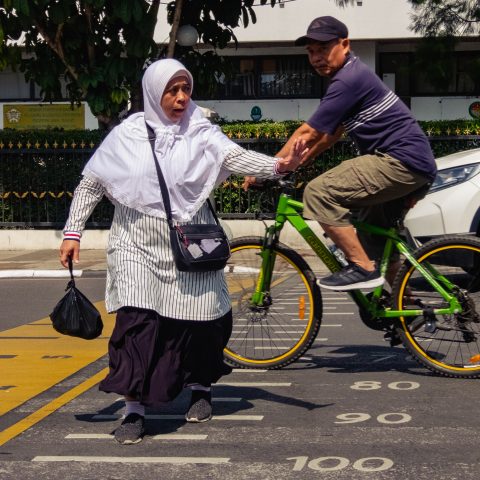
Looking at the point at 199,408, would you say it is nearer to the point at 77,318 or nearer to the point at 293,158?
the point at 77,318

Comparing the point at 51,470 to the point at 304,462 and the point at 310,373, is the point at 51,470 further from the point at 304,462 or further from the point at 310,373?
the point at 310,373

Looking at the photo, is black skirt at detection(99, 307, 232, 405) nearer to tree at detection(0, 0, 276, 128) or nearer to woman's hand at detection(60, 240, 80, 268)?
woman's hand at detection(60, 240, 80, 268)

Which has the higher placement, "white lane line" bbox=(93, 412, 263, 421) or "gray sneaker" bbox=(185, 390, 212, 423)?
"gray sneaker" bbox=(185, 390, 212, 423)

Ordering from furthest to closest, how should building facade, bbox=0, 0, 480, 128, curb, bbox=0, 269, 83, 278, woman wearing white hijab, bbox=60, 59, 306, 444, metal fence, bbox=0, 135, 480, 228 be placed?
building facade, bbox=0, 0, 480, 128, metal fence, bbox=0, 135, 480, 228, curb, bbox=0, 269, 83, 278, woman wearing white hijab, bbox=60, 59, 306, 444

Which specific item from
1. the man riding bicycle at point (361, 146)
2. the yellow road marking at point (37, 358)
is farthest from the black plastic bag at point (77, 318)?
the man riding bicycle at point (361, 146)

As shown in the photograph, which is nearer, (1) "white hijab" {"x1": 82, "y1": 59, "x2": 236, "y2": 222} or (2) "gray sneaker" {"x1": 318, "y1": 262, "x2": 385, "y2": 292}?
(1) "white hijab" {"x1": 82, "y1": 59, "x2": 236, "y2": 222}

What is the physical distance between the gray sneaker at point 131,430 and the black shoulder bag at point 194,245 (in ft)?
2.38

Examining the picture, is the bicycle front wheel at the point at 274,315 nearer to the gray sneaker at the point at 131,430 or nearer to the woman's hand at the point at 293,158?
the woman's hand at the point at 293,158

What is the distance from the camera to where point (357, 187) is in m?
6.48

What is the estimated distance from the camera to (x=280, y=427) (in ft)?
18.4

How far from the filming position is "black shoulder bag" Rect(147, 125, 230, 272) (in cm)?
549

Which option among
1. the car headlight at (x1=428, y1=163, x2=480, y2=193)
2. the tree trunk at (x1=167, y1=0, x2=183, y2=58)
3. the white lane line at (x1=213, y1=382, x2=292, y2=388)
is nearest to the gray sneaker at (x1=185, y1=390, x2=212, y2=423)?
the white lane line at (x1=213, y1=382, x2=292, y2=388)

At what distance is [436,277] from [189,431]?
195 centimetres

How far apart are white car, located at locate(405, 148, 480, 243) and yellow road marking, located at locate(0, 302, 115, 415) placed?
3.32 m
